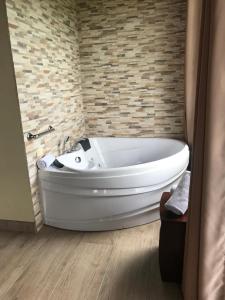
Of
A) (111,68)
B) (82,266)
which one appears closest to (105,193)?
(82,266)

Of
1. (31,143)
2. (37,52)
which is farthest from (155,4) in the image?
(31,143)

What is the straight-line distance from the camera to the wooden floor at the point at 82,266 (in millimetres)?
1728

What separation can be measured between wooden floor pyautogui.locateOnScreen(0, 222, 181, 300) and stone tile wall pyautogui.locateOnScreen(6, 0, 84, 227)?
32 centimetres

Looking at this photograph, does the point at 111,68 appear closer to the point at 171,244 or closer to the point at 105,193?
the point at 105,193

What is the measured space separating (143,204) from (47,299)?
115cm

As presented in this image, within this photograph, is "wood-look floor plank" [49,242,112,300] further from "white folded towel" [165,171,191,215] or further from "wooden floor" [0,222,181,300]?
"white folded towel" [165,171,191,215]

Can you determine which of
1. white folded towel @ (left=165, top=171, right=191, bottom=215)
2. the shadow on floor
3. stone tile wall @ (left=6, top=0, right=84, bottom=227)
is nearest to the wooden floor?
the shadow on floor

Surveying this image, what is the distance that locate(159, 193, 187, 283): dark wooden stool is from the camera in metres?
1.62

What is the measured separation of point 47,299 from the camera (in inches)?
66.4

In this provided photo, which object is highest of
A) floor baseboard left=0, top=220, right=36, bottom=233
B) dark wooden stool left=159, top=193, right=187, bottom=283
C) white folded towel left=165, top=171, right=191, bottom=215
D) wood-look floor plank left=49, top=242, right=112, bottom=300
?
white folded towel left=165, top=171, right=191, bottom=215

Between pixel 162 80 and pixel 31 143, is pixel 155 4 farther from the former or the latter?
pixel 31 143

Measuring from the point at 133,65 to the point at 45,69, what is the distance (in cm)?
123

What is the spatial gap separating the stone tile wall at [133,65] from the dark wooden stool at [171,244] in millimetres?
1899

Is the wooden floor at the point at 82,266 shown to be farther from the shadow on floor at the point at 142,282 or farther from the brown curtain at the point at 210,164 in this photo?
the brown curtain at the point at 210,164
